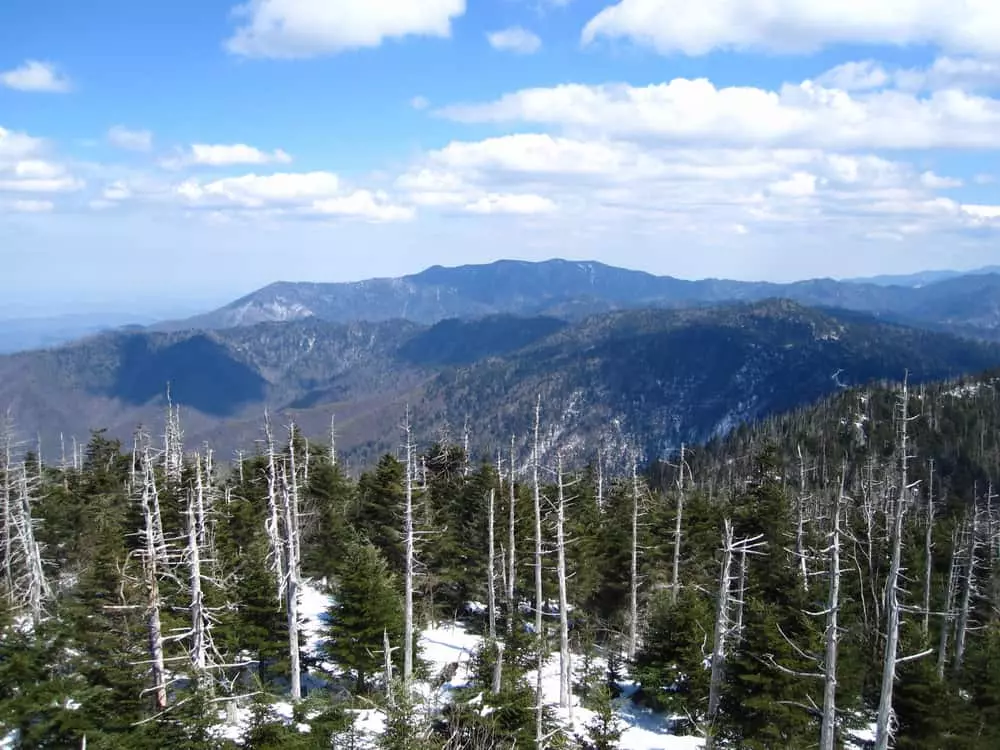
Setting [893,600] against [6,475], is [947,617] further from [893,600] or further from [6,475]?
[6,475]

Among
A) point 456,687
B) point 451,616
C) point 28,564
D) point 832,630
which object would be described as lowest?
point 451,616

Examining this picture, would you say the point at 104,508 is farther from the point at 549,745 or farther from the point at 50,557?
the point at 549,745

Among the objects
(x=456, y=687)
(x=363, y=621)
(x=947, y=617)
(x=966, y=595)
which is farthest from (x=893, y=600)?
(x=966, y=595)

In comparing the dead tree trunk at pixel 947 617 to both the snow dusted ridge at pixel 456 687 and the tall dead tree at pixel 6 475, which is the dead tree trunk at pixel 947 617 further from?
the tall dead tree at pixel 6 475

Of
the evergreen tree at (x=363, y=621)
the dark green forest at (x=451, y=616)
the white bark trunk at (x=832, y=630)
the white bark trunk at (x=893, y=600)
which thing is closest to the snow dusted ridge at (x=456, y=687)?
the dark green forest at (x=451, y=616)

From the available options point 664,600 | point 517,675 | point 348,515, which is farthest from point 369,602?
point 348,515

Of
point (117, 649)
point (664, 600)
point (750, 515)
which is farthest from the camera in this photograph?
point (750, 515)
